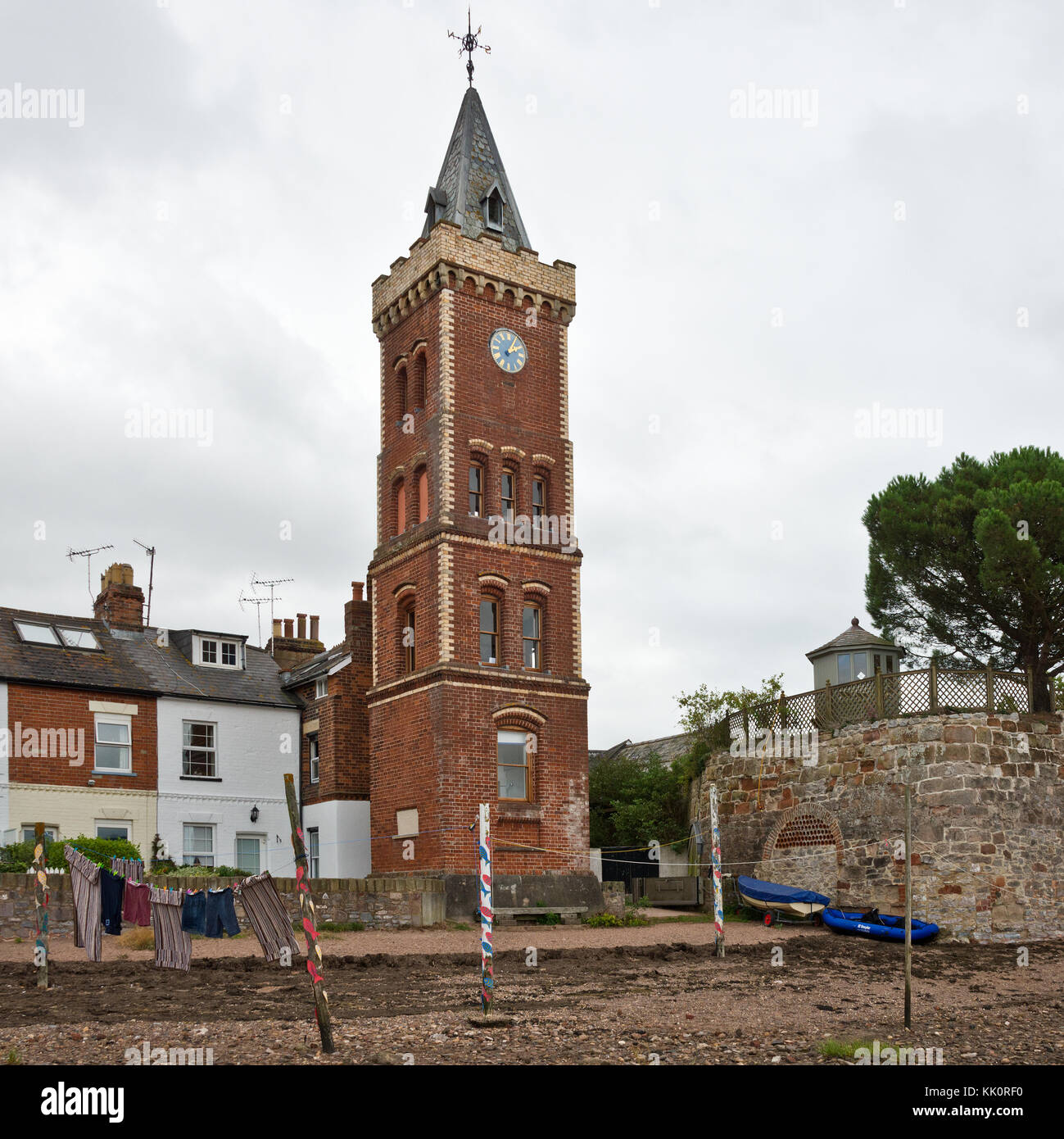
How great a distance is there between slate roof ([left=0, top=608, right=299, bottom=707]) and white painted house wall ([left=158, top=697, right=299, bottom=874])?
1.52 feet

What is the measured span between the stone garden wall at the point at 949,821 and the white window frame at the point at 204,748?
15817mm

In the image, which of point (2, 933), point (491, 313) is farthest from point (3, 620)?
point (491, 313)

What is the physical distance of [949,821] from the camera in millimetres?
25062

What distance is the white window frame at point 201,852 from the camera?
31.8m

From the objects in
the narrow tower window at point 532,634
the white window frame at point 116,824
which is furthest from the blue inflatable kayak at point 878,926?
the white window frame at point 116,824

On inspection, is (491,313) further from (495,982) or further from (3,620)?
(495,982)

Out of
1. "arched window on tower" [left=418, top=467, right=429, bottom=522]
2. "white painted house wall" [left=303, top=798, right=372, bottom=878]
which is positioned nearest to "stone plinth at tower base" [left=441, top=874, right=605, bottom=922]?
"white painted house wall" [left=303, top=798, right=372, bottom=878]

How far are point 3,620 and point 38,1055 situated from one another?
78.2 ft

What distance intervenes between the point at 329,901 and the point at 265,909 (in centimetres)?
928

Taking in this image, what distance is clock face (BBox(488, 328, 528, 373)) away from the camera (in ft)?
101

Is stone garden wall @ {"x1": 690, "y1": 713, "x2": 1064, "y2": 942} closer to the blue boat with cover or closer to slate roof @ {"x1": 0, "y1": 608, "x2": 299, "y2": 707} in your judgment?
the blue boat with cover

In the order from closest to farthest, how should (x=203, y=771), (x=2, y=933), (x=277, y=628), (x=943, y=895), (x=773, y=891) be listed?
(x=2, y=933) < (x=943, y=895) < (x=773, y=891) < (x=203, y=771) < (x=277, y=628)

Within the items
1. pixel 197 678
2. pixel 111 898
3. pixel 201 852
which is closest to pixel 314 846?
pixel 201 852

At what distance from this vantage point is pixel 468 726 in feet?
92.0
